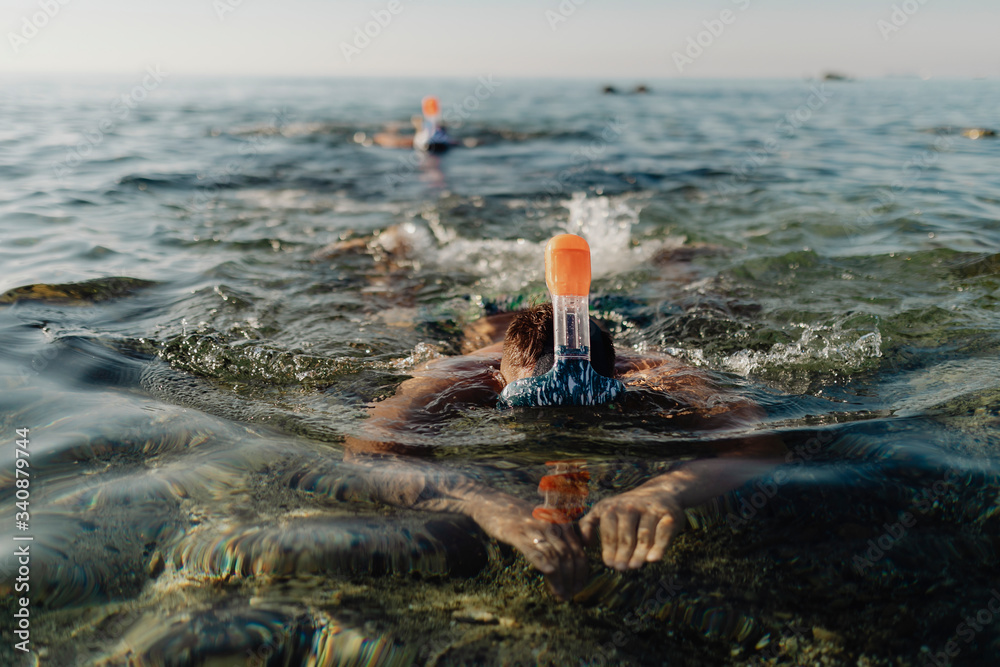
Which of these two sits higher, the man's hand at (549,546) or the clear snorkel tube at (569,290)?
the clear snorkel tube at (569,290)

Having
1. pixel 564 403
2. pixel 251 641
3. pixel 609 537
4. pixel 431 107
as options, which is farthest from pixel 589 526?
pixel 431 107

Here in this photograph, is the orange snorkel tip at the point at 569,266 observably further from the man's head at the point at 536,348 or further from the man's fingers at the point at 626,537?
the man's fingers at the point at 626,537

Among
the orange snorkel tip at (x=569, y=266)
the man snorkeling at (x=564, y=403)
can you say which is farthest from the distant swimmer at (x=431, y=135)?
the orange snorkel tip at (x=569, y=266)

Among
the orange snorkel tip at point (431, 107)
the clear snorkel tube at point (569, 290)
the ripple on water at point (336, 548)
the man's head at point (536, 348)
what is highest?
the orange snorkel tip at point (431, 107)

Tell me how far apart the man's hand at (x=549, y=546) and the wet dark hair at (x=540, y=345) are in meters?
0.64

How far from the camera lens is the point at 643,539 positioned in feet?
6.50

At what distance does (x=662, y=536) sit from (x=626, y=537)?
0.39 feet

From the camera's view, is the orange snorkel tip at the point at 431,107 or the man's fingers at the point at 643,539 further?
the orange snorkel tip at the point at 431,107

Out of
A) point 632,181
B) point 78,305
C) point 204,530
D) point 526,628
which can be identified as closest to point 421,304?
point 78,305

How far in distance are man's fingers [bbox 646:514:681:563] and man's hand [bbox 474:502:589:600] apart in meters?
0.21

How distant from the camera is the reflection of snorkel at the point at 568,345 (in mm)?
2248

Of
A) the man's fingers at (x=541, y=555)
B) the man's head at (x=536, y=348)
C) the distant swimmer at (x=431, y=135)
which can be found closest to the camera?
the man's fingers at (x=541, y=555)

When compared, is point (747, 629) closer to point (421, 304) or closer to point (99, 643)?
point (99, 643)

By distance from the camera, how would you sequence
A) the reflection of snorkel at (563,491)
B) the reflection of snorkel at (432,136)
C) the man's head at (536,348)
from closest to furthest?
the reflection of snorkel at (563,491), the man's head at (536,348), the reflection of snorkel at (432,136)
